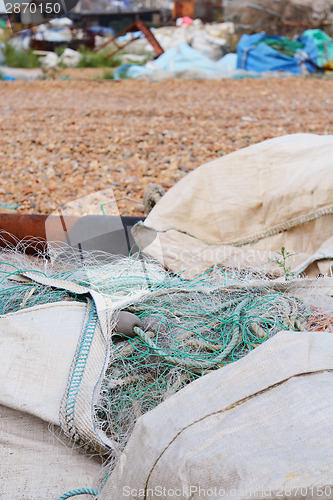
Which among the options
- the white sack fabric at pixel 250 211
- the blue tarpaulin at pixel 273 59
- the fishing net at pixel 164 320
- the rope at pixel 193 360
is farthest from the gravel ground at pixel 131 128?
the rope at pixel 193 360

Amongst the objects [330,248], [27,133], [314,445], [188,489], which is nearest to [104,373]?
[188,489]

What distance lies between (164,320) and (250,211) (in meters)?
1.47

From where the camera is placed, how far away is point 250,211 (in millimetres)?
3342

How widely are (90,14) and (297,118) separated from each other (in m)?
14.0

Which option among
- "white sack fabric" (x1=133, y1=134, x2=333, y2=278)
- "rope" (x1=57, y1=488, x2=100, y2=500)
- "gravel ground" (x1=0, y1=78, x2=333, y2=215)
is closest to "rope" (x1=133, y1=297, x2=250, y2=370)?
"rope" (x1=57, y1=488, x2=100, y2=500)

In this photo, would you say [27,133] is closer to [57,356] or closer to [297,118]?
[297,118]

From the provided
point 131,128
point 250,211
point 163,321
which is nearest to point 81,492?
point 163,321

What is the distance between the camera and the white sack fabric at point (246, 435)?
1211 millimetres

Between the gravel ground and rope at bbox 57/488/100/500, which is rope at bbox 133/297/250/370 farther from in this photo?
the gravel ground

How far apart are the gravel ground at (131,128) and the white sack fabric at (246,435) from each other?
10.2 feet

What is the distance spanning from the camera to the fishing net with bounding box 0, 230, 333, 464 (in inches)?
72.2

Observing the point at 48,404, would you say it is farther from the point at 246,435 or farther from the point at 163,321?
the point at 246,435

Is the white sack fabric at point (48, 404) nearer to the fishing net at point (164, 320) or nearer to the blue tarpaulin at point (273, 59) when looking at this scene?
the fishing net at point (164, 320)

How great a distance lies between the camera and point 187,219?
11.0ft
